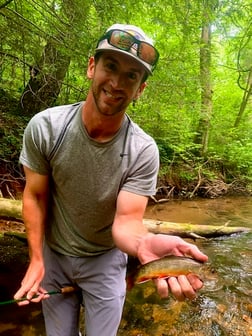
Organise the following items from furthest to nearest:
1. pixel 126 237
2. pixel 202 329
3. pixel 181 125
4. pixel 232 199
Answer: pixel 232 199
pixel 181 125
pixel 202 329
pixel 126 237

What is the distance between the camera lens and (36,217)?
6.12 ft

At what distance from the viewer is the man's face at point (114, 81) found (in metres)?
1.69

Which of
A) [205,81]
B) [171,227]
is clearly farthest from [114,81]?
Answer: [205,81]

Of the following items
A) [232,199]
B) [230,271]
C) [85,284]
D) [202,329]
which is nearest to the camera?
[85,284]

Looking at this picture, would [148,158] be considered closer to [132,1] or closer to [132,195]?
[132,195]

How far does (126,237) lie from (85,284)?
521 mm

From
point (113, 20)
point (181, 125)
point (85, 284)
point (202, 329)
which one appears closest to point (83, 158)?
point (85, 284)

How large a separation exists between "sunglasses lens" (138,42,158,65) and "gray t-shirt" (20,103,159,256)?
0.36 m

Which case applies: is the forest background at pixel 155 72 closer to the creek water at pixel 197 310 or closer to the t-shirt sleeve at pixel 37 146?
the creek water at pixel 197 310

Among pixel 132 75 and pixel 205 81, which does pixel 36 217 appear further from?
pixel 205 81

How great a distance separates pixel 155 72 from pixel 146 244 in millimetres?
4446

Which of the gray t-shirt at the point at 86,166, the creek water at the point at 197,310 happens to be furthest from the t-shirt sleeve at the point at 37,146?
the creek water at the point at 197,310

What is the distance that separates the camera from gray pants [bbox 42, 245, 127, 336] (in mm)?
1829

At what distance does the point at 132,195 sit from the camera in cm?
169
